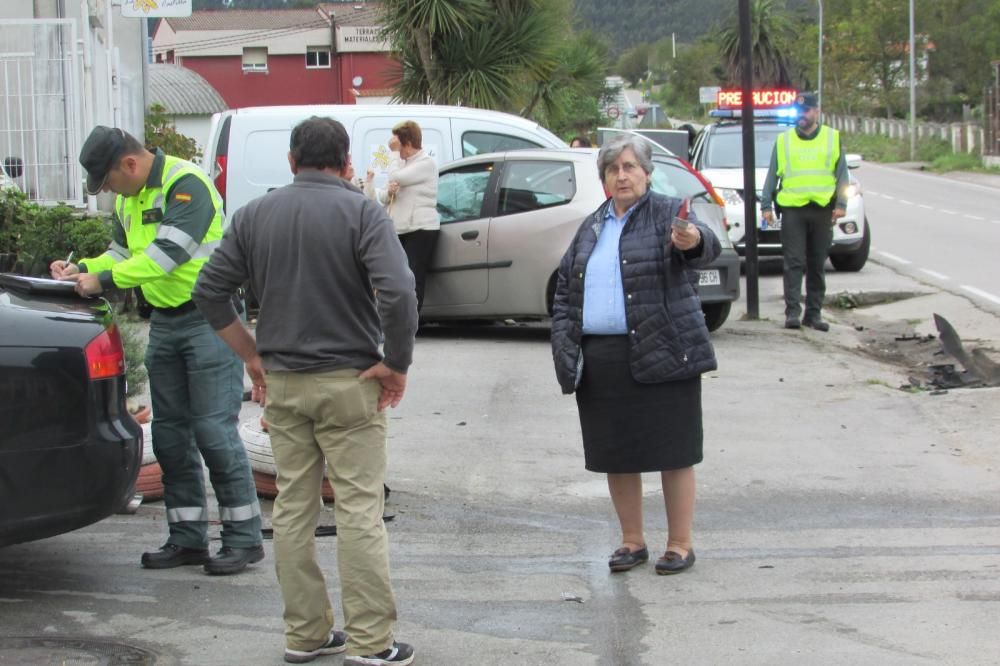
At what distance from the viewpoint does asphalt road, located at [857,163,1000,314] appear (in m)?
15.1

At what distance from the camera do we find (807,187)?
37.0ft

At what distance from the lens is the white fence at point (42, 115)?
11.3m

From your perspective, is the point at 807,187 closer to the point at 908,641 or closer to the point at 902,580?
the point at 902,580

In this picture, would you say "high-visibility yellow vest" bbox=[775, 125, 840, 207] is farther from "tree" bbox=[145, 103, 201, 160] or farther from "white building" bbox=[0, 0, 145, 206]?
"tree" bbox=[145, 103, 201, 160]

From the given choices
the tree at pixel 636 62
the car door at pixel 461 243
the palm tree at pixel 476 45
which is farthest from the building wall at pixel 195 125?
the tree at pixel 636 62

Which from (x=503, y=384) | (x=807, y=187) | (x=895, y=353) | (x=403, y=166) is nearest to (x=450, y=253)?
(x=403, y=166)

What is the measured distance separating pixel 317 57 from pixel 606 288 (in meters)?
60.2

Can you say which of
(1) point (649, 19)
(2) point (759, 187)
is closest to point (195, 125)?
(2) point (759, 187)

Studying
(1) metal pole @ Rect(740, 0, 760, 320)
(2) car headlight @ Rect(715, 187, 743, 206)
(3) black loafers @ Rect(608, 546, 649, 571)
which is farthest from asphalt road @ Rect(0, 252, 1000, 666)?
(2) car headlight @ Rect(715, 187, 743, 206)

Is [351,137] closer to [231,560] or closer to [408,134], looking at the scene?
[408,134]

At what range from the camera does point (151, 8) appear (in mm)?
11750

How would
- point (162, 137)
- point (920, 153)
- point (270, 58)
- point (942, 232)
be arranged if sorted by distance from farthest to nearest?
point (270, 58) < point (920, 153) < point (942, 232) < point (162, 137)

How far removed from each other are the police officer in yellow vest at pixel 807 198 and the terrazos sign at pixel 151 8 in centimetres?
527

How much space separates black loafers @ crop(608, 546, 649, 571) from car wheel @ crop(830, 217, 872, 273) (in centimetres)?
1123
